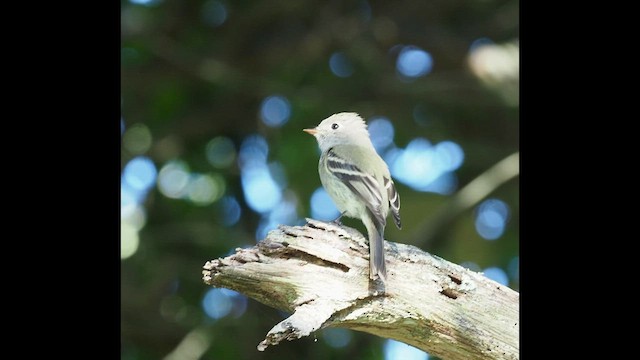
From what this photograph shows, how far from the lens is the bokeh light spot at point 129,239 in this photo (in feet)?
25.6

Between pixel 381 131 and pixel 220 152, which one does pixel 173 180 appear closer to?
pixel 220 152

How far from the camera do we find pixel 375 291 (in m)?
3.95

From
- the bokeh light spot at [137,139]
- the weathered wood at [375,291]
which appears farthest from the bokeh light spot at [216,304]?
the weathered wood at [375,291]

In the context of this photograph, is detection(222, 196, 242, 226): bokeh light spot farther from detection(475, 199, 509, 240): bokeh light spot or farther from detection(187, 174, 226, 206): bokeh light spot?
detection(475, 199, 509, 240): bokeh light spot

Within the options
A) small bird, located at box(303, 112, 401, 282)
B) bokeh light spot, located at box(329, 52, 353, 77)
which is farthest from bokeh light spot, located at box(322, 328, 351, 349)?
small bird, located at box(303, 112, 401, 282)

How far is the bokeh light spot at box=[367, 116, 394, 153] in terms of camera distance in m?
7.84

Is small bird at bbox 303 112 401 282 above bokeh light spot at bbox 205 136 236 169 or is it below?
below

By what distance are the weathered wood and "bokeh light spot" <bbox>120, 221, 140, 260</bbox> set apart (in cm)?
401

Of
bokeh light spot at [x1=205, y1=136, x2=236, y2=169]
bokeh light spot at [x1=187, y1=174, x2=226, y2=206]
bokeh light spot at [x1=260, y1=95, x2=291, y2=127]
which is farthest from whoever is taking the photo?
bokeh light spot at [x1=205, y1=136, x2=236, y2=169]

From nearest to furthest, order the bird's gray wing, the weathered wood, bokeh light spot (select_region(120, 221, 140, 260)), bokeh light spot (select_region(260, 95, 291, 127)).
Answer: the weathered wood
the bird's gray wing
bokeh light spot (select_region(120, 221, 140, 260))
bokeh light spot (select_region(260, 95, 291, 127))

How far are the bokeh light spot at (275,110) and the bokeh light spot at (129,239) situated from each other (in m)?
1.63

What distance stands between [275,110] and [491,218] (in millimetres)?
2312
